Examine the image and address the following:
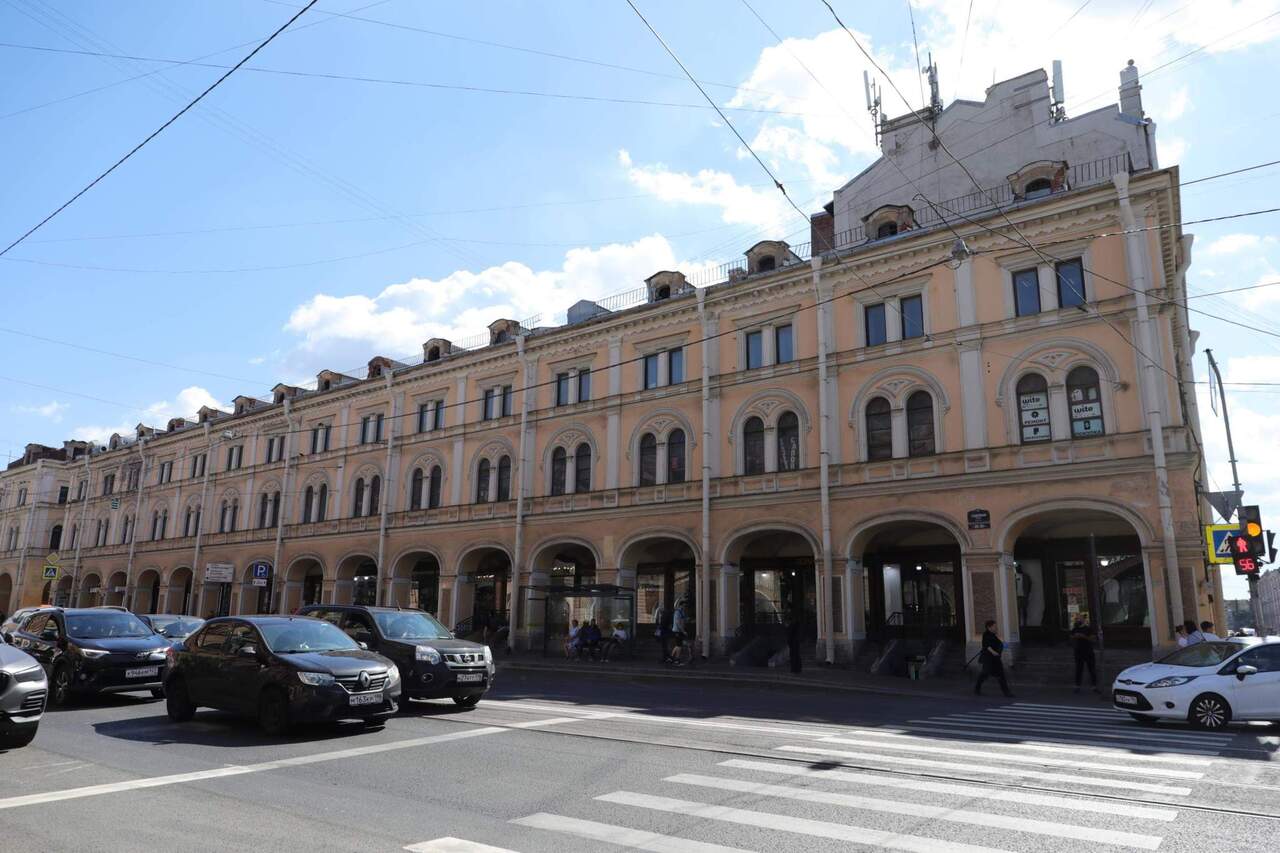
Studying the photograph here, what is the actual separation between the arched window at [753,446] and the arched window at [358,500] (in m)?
20.7

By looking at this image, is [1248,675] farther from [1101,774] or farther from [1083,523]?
[1083,523]

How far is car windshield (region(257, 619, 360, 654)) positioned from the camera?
1121cm

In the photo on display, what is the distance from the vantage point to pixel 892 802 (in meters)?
7.02

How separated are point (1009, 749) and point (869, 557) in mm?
17373

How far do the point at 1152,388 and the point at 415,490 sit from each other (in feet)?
95.6

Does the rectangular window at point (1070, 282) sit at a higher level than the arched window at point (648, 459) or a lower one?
higher

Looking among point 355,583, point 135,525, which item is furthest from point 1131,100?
point 135,525

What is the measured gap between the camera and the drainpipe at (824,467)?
2428cm

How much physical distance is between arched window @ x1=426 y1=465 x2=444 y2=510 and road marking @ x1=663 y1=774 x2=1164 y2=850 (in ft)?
101

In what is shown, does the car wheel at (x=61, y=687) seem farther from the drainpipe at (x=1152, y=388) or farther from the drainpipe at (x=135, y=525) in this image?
the drainpipe at (x=135, y=525)

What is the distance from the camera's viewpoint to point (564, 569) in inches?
1379

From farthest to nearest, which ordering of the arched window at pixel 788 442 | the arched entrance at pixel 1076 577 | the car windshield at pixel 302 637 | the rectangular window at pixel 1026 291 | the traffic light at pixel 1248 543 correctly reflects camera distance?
the arched window at pixel 788 442
the rectangular window at pixel 1026 291
the arched entrance at pixel 1076 577
the traffic light at pixel 1248 543
the car windshield at pixel 302 637

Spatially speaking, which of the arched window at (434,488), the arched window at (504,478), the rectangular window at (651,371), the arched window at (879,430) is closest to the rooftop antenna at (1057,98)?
the arched window at (879,430)

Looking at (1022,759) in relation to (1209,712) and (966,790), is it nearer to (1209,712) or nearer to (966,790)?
(966,790)
